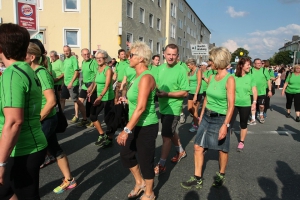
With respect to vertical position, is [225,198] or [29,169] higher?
[29,169]

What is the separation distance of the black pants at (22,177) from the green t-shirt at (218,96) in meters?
2.14

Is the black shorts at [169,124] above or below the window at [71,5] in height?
below

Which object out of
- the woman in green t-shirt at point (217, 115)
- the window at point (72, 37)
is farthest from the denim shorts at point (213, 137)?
the window at point (72, 37)

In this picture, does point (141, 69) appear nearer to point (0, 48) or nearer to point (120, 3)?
point (0, 48)

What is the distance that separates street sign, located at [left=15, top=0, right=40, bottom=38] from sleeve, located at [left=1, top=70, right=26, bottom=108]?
5209 millimetres

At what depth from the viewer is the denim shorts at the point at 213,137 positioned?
10.3ft

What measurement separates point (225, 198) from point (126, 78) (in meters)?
3.39

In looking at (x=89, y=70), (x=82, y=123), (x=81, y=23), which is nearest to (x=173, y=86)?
(x=89, y=70)

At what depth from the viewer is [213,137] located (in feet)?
10.3

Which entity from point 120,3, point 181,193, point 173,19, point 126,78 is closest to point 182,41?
point 173,19

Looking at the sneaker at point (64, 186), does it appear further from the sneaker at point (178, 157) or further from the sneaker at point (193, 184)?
the sneaker at point (178, 157)

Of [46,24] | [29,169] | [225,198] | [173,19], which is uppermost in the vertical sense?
[173,19]

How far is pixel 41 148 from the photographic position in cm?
195

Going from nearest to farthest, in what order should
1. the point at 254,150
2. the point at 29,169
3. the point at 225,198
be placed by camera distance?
1. the point at 29,169
2. the point at 225,198
3. the point at 254,150
